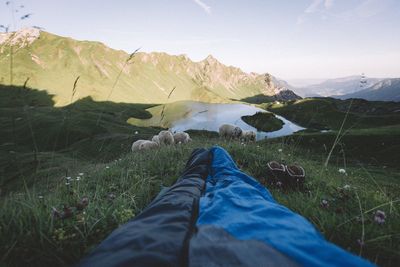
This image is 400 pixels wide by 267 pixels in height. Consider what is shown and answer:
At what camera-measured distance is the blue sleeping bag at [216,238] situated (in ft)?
7.12

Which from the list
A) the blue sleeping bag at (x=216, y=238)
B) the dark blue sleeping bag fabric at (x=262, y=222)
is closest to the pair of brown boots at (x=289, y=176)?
the dark blue sleeping bag fabric at (x=262, y=222)

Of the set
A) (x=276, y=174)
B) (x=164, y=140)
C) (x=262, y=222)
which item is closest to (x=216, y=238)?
(x=262, y=222)

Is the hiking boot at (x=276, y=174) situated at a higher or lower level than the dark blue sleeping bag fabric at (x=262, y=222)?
lower

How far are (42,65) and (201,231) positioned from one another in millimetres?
223843

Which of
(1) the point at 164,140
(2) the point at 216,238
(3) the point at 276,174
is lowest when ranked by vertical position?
(1) the point at 164,140

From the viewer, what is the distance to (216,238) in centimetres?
267

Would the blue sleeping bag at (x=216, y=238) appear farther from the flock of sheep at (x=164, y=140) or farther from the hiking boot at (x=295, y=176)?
the flock of sheep at (x=164, y=140)

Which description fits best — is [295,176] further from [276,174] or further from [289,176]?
[276,174]

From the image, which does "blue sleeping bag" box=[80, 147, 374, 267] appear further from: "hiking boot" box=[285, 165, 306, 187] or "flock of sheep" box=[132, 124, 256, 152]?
"flock of sheep" box=[132, 124, 256, 152]

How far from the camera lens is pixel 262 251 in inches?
92.2

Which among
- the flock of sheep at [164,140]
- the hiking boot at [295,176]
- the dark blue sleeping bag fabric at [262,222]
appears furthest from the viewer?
the flock of sheep at [164,140]

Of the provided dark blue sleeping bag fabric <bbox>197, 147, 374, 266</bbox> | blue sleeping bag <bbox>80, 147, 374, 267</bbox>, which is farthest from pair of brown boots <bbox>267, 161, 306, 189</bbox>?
blue sleeping bag <bbox>80, 147, 374, 267</bbox>

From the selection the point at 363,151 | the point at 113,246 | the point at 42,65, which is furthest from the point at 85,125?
the point at 42,65

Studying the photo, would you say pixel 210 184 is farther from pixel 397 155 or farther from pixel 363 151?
pixel 363 151
